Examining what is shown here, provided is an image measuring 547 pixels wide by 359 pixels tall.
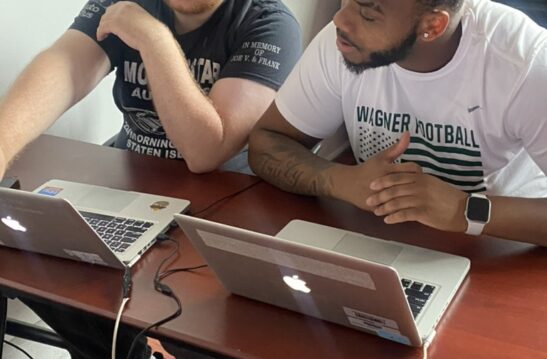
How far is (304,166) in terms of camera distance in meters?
1.42

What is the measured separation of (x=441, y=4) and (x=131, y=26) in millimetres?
643

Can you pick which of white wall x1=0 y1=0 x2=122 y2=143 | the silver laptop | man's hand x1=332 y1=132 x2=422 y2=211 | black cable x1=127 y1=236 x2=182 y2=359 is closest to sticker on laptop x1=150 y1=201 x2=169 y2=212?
the silver laptop

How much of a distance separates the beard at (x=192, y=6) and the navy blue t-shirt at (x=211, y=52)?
4cm

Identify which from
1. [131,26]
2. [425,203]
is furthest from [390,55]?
[131,26]

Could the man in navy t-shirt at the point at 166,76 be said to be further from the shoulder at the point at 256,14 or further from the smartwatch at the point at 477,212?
the smartwatch at the point at 477,212

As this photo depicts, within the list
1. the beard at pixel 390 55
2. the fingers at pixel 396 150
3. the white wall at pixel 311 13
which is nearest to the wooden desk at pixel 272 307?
the fingers at pixel 396 150

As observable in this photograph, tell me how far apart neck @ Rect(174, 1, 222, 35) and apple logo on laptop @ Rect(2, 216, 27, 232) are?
733 mm

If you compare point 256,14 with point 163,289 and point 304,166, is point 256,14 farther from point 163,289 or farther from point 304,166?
point 163,289

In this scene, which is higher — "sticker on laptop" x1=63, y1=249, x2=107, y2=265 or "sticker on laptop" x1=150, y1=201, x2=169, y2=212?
"sticker on laptop" x1=63, y1=249, x2=107, y2=265

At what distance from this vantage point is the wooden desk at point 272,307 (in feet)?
3.16

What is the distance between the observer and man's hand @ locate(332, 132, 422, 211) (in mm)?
1268

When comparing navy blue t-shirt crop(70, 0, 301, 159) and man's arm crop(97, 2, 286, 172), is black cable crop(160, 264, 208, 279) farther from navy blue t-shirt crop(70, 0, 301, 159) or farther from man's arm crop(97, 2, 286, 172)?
navy blue t-shirt crop(70, 0, 301, 159)

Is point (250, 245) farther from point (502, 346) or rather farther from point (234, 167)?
point (234, 167)

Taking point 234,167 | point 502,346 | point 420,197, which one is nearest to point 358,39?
point 420,197
